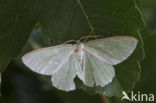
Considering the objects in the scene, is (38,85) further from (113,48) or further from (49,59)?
(113,48)

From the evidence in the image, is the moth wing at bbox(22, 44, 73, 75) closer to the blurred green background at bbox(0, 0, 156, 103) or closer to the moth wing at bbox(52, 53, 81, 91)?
the moth wing at bbox(52, 53, 81, 91)

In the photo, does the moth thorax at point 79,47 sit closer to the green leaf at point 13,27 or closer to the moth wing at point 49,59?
the moth wing at point 49,59

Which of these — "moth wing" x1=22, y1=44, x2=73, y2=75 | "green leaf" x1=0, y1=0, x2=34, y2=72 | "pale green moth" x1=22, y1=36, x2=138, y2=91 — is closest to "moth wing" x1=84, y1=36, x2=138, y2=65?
"pale green moth" x1=22, y1=36, x2=138, y2=91

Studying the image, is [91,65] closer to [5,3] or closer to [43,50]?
[43,50]

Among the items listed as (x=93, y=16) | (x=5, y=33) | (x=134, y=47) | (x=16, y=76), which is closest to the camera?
(x=134, y=47)

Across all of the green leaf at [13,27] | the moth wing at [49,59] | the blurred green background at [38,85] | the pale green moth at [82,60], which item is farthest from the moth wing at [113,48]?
the blurred green background at [38,85]

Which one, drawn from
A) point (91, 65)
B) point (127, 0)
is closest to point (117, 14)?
point (127, 0)
